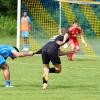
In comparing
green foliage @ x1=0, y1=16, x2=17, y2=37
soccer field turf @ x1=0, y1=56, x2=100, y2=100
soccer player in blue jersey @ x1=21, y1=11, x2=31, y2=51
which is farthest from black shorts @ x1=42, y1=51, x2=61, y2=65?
green foliage @ x1=0, y1=16, x2=17, y2=37

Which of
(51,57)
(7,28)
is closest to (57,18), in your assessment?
(51,57)

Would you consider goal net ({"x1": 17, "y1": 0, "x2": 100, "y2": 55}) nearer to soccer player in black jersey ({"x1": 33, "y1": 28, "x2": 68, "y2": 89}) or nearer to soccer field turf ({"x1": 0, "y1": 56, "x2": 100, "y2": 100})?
soccer field turf ({"x1": 0, "y1": 56, "x2": 100, "y2": 100})

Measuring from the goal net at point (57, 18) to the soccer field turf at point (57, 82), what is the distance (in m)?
6.75

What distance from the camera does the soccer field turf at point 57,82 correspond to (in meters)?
13.1

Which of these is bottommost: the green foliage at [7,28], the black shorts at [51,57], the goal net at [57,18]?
the green foliage at [7,28]

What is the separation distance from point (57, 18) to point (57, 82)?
1542cm

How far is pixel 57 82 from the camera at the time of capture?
1611 centimetres

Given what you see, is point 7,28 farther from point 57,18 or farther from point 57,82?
point 57,82

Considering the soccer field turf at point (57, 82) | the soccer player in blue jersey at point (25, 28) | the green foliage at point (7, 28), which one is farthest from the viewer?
the green foliage at point (7, 28)

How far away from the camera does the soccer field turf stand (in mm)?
13102

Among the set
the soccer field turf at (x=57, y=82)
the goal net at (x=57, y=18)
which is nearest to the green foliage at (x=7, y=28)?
the goal net at (x=57, y=18)

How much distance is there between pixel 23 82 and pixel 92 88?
2.13 meters

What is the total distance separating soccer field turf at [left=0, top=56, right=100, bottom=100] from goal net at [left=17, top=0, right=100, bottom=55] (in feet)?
22.1

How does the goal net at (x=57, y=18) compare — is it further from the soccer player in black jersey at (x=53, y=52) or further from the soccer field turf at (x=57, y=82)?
the soccer player in black jersey at (x=53, y=52)
